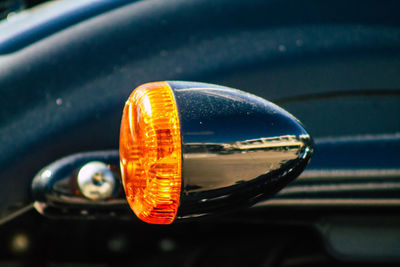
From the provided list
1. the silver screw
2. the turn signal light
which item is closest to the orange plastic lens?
the turn signal light

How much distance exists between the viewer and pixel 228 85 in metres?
0.81

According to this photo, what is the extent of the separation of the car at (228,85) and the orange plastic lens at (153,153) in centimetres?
17

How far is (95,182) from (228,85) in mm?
309

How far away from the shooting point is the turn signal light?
54 centimetres

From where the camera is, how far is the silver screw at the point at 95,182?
73cm

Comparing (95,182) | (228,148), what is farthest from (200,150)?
(95,182)

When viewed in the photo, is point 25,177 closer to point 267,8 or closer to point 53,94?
point 53,94

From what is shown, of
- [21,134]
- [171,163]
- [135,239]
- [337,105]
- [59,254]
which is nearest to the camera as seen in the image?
[171,163]

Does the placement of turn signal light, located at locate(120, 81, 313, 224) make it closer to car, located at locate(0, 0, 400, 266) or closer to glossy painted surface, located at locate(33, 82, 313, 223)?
glossy painted surface, located at locate(33, 82, 313, 223)

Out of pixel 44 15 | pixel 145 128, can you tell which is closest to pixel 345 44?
pixel 145 128

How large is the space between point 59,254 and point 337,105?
85cm

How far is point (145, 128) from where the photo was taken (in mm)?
560

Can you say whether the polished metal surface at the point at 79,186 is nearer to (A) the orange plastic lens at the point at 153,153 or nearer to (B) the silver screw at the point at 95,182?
(B) the silver screw at the point at 95,182

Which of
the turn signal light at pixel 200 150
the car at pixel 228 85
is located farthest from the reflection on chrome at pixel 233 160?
the car at pixel 228 85
